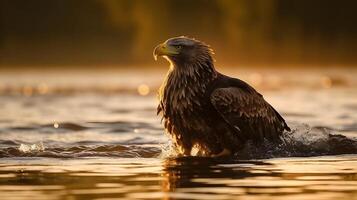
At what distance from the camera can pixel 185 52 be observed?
17406mm

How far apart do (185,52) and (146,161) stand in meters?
1.69

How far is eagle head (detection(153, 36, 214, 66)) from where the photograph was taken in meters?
17.3

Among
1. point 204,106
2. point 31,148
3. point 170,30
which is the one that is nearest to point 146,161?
point 204,106

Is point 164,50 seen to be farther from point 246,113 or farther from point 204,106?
point 246,113

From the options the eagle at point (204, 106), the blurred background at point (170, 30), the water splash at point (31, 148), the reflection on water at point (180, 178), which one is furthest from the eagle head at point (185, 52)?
the blurred background at point (170, 30)

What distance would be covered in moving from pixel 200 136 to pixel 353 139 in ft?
9.27

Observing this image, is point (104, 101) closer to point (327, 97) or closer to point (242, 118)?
point (327, 97)

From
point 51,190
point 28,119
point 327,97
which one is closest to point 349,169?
point 51,190

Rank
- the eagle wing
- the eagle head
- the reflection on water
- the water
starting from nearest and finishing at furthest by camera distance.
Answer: the reflection on water → the water → the eagle wing → the eagle head

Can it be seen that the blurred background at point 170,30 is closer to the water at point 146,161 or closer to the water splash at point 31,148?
the water at point 146,161

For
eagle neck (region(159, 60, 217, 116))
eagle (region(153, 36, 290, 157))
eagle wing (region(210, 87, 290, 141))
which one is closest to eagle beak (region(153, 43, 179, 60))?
eagle (region(153, 36, 290, 157))

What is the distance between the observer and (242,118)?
56.7 ft

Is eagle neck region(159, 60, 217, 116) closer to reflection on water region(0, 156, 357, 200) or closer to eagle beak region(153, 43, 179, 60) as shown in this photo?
eagle beak region(153, 43, 179, 60)

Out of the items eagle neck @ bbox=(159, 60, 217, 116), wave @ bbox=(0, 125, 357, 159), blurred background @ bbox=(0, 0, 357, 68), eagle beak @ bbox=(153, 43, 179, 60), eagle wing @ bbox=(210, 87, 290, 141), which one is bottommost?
wave @ bbox=(0, 125, 357, 159)
